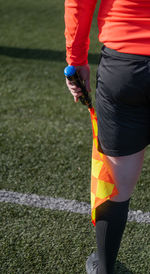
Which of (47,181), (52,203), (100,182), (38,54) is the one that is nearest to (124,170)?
(100,182)

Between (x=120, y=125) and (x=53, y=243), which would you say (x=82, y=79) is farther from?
(x=53, y=243)

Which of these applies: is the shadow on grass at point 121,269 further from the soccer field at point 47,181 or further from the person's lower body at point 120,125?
the person's lower body at point 120,125

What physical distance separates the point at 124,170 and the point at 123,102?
1.00ft

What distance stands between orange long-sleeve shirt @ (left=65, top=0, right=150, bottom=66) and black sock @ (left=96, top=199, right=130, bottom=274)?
0.68 meters

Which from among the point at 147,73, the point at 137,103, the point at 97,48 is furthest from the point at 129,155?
the point at 97,48

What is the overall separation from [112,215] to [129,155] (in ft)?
1.02

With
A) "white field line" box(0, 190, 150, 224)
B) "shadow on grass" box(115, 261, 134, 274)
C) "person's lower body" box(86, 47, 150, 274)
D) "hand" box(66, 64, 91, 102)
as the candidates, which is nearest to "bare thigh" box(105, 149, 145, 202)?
"person's lower body" box(86, 47, 150, 274)

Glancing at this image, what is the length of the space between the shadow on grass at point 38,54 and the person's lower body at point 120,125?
10.5 feet

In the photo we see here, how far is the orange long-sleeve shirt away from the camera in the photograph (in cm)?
121

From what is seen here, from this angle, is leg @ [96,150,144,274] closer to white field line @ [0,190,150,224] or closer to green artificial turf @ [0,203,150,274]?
green artificial turf @ [0,203,150,274]

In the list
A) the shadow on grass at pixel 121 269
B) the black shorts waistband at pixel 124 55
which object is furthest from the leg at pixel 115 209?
the black shorts waistband at pixel 124 55

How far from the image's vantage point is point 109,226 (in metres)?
1.63

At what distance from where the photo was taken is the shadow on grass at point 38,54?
15.2ft

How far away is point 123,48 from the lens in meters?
1.26
